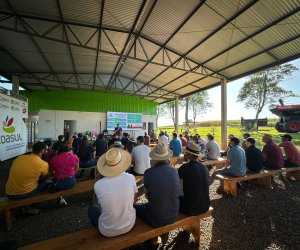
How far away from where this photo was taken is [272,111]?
48.9ft

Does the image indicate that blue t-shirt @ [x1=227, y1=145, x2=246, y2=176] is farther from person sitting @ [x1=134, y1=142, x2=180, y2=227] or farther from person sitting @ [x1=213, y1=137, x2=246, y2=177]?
person sitting @ [x1=134, y1=142, x2=180, y2=227]

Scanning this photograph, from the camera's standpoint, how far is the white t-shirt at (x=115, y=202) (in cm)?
181

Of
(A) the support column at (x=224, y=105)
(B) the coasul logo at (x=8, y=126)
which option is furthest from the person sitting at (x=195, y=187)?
(A) the support column at (x=224, y=105)

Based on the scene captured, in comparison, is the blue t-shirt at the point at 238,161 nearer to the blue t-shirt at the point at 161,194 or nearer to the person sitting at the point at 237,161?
the person sitting at the point at 237,161

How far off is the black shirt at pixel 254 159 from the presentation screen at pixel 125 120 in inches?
524

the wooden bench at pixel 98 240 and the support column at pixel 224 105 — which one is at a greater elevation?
the support column at pixel 224 105

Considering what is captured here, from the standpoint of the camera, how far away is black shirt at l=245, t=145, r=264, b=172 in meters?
4.37

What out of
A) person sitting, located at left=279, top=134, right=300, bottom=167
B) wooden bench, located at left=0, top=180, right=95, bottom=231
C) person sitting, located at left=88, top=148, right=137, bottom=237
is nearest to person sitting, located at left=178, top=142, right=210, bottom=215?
person sitting, located at left=88, top=148, right=137, bottom=237

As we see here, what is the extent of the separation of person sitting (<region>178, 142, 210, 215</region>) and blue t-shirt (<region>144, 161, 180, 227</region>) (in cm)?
23

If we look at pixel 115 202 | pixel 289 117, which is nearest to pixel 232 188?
pixel 115 202

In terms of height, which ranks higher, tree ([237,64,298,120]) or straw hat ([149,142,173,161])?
tree ([237,64,298,120])

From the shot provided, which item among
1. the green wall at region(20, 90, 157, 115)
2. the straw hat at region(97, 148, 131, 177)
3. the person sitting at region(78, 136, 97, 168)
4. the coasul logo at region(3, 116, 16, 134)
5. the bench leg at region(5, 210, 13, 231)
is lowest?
the bench leg at region(5, 210, 13, 231)

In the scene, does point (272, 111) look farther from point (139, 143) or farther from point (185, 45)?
point (139, 143)

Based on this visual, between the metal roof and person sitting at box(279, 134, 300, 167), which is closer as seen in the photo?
person sitting at box(279, 134, 300, 167)
